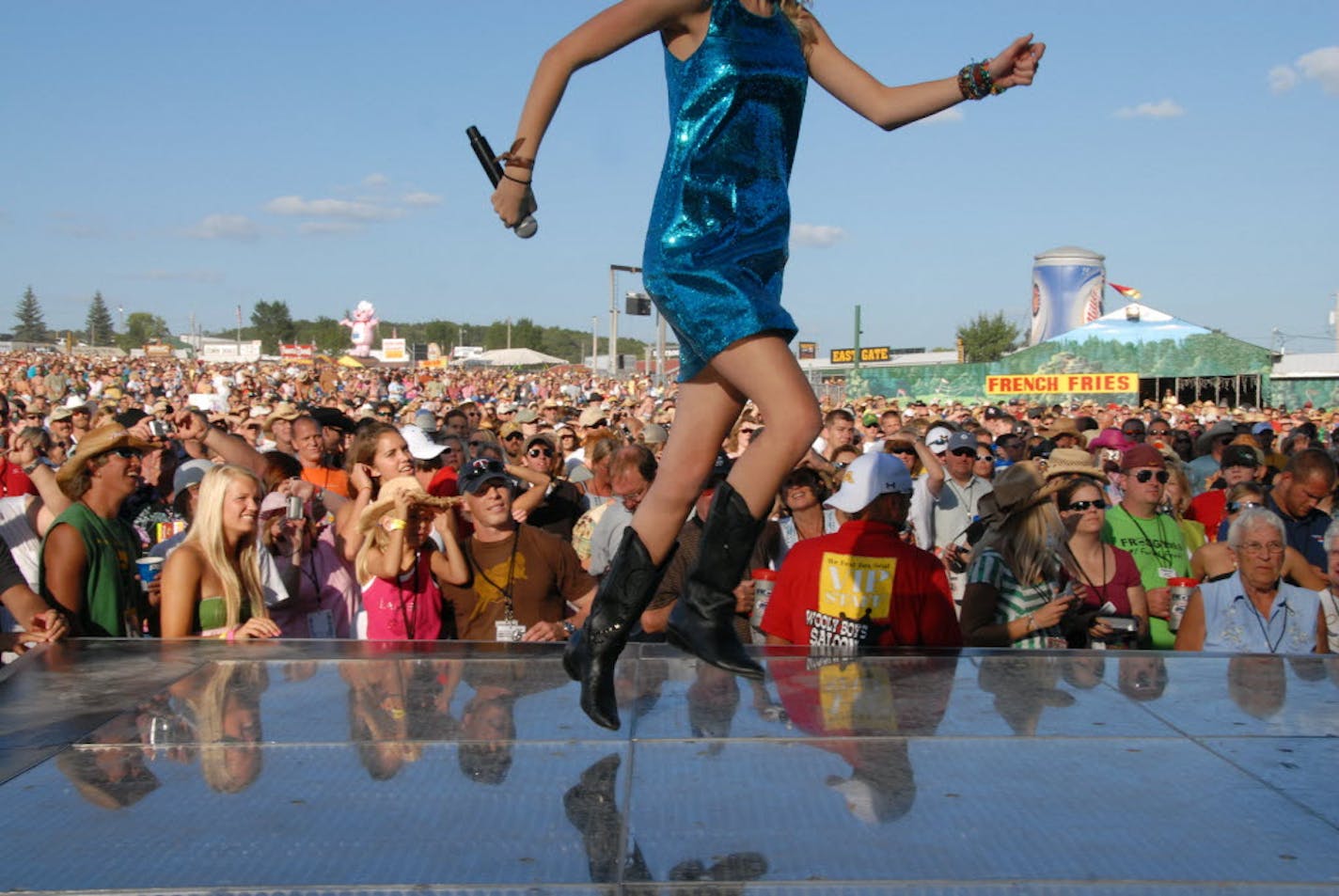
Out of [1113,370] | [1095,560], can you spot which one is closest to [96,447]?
[1095,560]

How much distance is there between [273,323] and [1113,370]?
112m

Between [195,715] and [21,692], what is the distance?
2.00ft

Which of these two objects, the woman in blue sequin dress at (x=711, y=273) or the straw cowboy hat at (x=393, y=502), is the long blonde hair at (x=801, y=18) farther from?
the straw cowboy hat at (x=393, y=502)

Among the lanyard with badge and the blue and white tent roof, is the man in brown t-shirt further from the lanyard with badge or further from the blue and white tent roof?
the blue and white tent roof

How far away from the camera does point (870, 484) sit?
4629 mm

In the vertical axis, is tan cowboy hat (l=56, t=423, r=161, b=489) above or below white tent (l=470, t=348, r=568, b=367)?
below

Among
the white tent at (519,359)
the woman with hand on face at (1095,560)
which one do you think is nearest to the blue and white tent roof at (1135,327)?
the white tent at (519,359)

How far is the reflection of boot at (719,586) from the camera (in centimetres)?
323

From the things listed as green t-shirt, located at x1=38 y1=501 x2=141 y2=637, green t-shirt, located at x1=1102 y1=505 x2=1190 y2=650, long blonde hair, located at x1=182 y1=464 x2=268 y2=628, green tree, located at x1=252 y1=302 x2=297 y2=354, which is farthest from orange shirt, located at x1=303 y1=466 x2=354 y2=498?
green tree, located at x1=252 y1=302 x2=297 y2=354

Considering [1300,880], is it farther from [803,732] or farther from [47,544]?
[47,544]

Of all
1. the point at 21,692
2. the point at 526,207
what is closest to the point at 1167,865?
the point at 526,207

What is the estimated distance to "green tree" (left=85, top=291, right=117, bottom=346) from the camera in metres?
155

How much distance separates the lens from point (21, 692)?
3.49 m

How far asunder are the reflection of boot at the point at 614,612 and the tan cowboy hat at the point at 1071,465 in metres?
3.34
